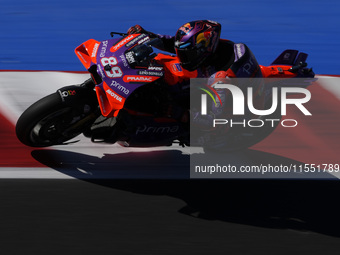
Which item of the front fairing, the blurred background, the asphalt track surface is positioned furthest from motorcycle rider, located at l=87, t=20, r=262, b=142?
the blurred background

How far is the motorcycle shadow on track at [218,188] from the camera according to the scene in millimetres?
4656

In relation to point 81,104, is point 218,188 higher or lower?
lower

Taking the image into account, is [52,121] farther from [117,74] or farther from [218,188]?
[218,188]

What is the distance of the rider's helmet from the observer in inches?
196

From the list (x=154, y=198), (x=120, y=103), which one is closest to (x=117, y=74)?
(x=120, y=103)

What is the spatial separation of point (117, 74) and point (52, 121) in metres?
0.73

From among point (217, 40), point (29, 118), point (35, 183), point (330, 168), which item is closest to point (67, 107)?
point (29, 118)

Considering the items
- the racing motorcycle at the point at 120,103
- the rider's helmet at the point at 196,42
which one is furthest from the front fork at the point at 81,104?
the rider's helmet at the point at 196,42

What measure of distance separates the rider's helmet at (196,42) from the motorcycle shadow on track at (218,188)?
979 millimetres

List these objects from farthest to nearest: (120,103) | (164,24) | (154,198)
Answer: (164,24) < (154,198) < (120,103)

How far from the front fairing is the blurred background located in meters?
3.26

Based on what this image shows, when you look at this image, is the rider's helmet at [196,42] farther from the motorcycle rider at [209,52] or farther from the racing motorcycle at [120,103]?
the racing motorcycle at [120,103]

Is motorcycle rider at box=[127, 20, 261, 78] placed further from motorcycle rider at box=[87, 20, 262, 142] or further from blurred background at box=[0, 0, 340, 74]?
blurred background at box=[0, 0, 340, 74]

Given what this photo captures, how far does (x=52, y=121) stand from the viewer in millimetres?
5078
